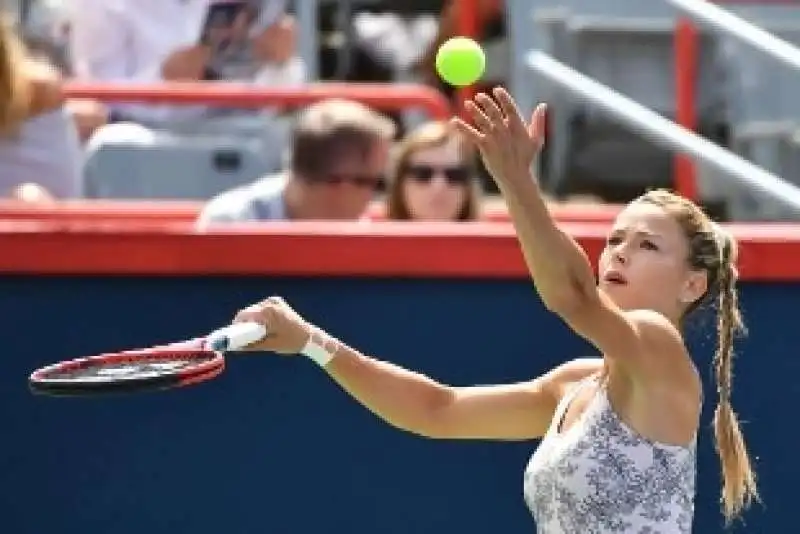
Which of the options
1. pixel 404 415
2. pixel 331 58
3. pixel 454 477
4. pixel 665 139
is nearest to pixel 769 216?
pixel 665 139

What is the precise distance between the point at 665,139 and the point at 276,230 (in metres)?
1.61

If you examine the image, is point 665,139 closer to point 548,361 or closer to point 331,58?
point 548,361

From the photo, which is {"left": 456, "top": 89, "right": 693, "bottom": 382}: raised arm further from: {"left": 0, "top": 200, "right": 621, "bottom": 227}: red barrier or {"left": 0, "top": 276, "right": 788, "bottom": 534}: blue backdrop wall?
{"left": 0, "top": 200, "right": 621, "bottom": 227}: red barrier

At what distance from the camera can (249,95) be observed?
23.9ft

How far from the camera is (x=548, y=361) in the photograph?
4848 mm

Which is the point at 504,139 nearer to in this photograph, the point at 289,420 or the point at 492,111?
the point at 492,111

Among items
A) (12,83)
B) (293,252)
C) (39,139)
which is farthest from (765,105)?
(293,252)

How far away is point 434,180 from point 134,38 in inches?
85.2

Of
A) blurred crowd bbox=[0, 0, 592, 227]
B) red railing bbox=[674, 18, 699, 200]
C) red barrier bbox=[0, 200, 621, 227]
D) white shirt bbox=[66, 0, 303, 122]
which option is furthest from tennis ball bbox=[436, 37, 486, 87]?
Answer: white shirt bbox=[66, 0, 303, 122]

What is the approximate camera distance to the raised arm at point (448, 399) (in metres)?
4.15

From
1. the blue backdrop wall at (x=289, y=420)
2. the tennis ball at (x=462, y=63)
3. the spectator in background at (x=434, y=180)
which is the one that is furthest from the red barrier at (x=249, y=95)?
the tennis ball at (x=462, y=63)

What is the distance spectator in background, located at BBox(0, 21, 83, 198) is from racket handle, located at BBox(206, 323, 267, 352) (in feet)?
8.89

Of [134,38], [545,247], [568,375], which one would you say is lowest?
[568,375]

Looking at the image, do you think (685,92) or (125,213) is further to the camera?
(685,92)
